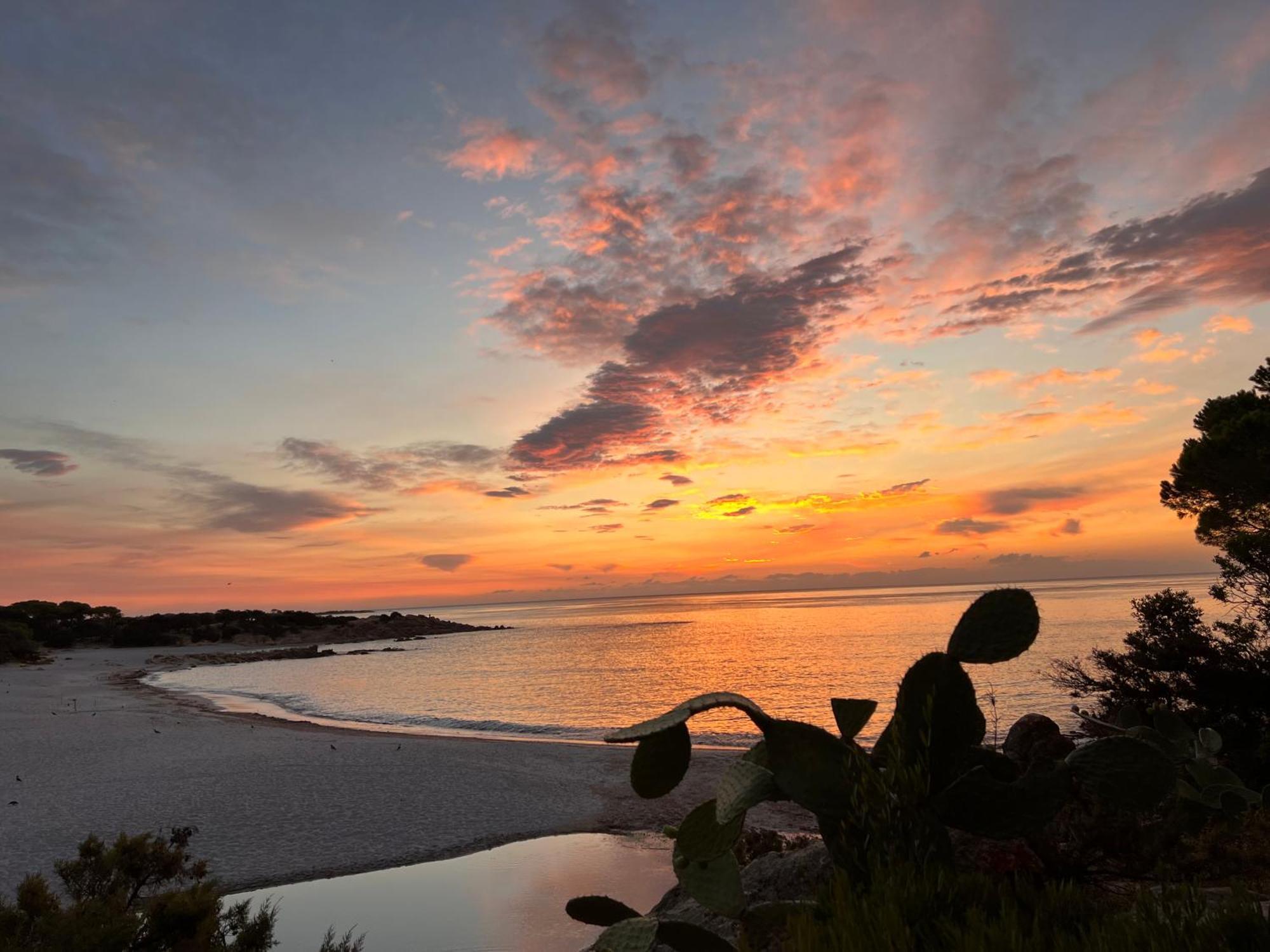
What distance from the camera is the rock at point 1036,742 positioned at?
8.07 metres

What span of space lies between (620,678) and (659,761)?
46.6 meters

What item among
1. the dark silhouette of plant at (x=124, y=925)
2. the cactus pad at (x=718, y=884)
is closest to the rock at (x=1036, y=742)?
the cactus pad at (x=718, y=884)

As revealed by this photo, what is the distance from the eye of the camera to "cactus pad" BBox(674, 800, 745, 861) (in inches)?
170

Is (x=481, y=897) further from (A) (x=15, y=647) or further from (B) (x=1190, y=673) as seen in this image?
(A) (x=15, y=647)

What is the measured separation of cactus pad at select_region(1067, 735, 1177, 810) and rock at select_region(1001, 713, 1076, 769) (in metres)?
4.13

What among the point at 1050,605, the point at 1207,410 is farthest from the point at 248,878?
the point at 1050,605

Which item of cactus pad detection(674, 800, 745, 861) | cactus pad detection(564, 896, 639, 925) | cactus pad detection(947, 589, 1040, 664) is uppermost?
cactus pad detection(947, 589, 1040, 664)

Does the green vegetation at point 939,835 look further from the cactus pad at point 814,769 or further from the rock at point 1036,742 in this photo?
the rock at point 1036,742

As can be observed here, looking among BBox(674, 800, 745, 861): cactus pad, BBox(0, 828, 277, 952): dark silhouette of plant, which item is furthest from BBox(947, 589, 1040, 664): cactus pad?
BBox(0, 828, 277, 952): dark silhouette of plant

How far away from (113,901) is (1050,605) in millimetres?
142856

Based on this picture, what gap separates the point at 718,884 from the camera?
14.3ft

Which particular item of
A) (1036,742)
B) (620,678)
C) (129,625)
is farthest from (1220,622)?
(129,625)

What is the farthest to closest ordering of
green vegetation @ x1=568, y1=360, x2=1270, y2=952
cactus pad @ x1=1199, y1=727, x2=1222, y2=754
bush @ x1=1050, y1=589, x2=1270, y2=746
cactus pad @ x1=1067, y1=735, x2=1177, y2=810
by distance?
bush @ x1=1050, y1=589, x2=1270, y2=746 → cactus pad @ x1=1199, y1=727, x2=1222, y2=754 → cactus pad @ x1=1067, y1=735, x2=1177, y2=810 → green vegetation @ x1=568, y1=360, x2=1270, y2=952

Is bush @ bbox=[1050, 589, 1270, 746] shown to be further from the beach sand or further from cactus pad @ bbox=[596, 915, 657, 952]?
cactus pad @ bbox=[596, 915, 657, 952]
